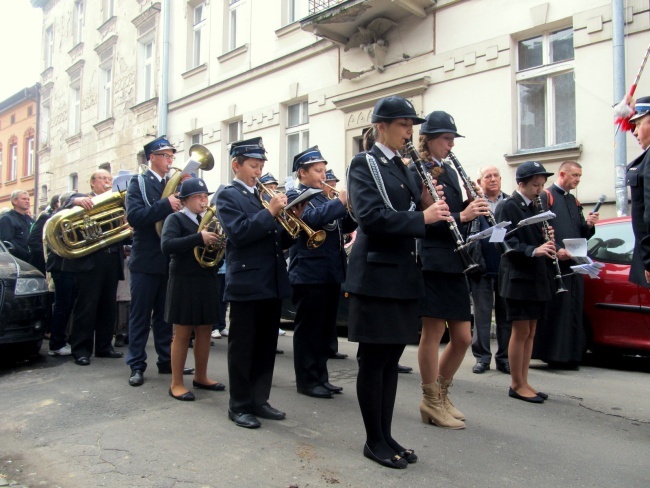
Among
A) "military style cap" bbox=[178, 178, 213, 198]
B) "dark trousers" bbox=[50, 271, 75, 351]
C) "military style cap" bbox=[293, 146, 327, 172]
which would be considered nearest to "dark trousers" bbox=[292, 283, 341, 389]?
"military style cap" bbox=[293, 146, 327, 172]

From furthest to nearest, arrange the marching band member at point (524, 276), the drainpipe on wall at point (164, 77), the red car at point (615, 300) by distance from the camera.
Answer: the drainpipe on wall at point (164, 77) < the red car at point (615, 300) < the marching band member at point (524, 276)

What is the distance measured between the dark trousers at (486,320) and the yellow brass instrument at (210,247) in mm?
2800

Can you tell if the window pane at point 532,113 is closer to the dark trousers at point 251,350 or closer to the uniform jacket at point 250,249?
the uniform jacket at point 250,249

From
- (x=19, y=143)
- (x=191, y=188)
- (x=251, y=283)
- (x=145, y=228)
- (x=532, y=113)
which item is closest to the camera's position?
(x=251, y=283)

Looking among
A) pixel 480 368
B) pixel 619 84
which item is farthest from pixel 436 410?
pixel 619 84

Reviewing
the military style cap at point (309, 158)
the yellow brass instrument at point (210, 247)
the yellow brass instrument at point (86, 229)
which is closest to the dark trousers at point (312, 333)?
the yellow brass instrument at point (210, 247)

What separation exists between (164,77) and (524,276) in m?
16.3

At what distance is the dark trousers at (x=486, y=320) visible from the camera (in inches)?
248

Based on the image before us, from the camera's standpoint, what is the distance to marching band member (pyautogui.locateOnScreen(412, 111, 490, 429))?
13.3ft

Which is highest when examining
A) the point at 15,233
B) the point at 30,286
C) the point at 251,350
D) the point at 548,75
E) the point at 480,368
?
the point at 548,75

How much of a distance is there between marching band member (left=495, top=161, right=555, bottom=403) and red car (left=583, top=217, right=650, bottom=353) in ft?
5.03

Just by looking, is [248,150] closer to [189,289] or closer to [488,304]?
[189,289]

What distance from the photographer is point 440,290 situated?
4.06 metres

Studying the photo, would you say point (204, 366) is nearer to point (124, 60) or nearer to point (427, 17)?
point (427, 17)
